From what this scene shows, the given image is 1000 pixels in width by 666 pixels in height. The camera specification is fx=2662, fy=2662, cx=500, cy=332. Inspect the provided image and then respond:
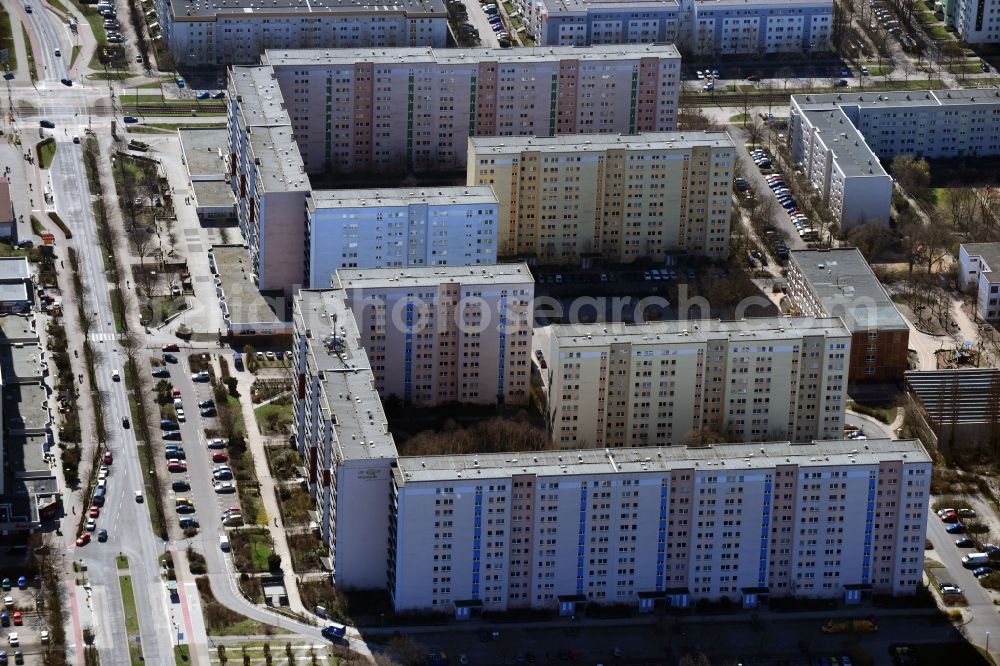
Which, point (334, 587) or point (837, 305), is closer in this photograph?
point (334, 587)

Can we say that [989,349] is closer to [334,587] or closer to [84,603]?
[334,587]

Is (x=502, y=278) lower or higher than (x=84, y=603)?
higher

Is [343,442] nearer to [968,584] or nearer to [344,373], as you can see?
[344,373]

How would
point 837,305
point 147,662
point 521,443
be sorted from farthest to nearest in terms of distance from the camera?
point 837,305
point 521,443
point 147,662

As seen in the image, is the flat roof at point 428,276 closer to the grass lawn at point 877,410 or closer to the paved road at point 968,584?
the grass lawn at point 877,410

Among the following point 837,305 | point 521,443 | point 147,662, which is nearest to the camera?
point 147,662

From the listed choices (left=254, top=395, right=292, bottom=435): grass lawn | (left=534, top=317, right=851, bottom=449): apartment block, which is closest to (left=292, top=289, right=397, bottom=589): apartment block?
(left=254, top=395, right=292, bottom=435): grass lawn

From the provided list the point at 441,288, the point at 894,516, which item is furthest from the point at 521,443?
the point at 894,516
